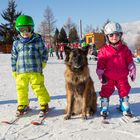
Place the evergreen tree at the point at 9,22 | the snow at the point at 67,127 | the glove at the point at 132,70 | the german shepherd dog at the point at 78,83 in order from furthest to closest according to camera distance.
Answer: the evergreen tree at the point at 9,22 → the glove at the point at 132,70 → the german shepherd dog at the point at 78,83 → the snow at the point at 67,127

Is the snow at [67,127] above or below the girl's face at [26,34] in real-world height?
below

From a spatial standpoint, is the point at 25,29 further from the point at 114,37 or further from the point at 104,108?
the point at 104,108

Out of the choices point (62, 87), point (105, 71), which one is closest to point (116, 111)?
point (105, 71)

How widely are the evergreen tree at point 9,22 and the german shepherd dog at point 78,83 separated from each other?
138ft

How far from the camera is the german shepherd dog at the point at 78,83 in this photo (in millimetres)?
5711

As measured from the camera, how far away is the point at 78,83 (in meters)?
5.86

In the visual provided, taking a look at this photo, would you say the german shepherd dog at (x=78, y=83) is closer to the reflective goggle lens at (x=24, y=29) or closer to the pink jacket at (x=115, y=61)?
the pink jacket at (x=115, y=61)

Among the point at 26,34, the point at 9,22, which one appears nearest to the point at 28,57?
the point at 26,34

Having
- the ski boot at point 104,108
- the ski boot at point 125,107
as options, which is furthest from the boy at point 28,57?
the ski boot at point 125,107

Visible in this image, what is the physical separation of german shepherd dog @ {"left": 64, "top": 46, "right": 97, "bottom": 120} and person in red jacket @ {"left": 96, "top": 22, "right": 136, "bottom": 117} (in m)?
0.27

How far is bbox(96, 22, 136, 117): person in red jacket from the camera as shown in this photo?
19.3 feet

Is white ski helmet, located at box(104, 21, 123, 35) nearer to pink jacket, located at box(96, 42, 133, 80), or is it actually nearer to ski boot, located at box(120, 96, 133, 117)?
pink jacket, located at box(96, 42, 133, 80)

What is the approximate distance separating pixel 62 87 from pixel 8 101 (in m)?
2.54

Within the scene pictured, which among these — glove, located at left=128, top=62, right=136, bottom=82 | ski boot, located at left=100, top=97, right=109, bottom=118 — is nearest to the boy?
ski boot, located at left=100, top=97, right=109, bottom=118
